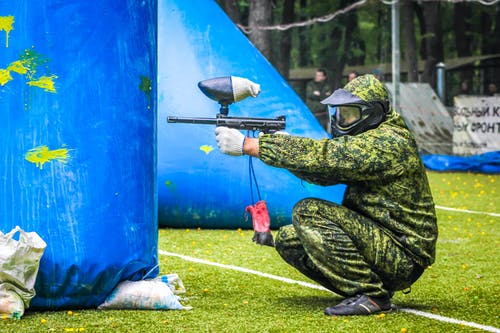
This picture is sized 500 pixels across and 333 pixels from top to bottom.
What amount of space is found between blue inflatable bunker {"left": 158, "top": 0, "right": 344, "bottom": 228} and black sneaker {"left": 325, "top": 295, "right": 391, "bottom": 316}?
3.47m

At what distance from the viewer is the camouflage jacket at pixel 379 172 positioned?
482 cm

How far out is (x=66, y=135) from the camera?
4.77m

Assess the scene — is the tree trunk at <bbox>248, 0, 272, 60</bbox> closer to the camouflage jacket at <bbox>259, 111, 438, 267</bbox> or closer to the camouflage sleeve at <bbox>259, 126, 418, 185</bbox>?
the camouflage jacket at <bbox>259, 111, 438, 267</bbox>

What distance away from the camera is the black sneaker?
493 centimetres

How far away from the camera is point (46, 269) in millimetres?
4797

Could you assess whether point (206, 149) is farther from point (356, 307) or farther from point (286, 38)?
point (286, 38)

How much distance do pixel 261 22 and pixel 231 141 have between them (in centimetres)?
1694

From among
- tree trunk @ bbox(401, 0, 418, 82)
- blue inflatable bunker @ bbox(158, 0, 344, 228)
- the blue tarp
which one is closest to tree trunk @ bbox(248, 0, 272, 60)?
tree trunk @ bbox(401, 0, 418, 82)

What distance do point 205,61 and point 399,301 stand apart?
151 inches

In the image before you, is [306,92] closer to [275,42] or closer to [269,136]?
[275,42]

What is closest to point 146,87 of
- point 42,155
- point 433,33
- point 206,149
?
point 42,155

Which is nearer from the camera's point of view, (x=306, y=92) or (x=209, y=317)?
(x=209, y=317)

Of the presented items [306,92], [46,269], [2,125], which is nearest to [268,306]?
[46,269]

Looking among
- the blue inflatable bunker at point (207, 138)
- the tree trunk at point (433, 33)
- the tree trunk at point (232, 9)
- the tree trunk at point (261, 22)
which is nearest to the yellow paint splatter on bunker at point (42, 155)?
the blue inflatable bunker at point (207, 138)
